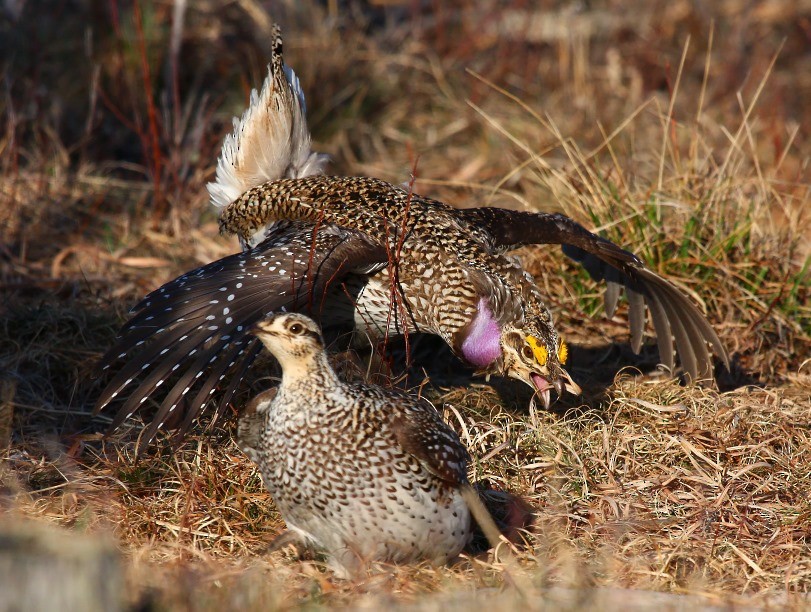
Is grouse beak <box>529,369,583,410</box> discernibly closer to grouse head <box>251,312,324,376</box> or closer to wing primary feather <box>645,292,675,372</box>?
wing primary feather <box>645,292,675,372</box>

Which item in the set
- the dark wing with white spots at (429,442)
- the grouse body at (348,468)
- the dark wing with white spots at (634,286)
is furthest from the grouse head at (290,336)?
the dark wing with white spots at (634,286)

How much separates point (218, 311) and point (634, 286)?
205 centimetres

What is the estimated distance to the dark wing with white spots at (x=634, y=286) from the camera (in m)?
4.70

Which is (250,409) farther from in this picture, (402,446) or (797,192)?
(797,192)

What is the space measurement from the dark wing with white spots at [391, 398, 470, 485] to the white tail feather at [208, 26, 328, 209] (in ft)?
7.29

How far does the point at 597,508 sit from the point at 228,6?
17.0 feet

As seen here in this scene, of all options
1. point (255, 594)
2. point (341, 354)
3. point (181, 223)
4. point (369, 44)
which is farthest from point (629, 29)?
point (255, 594)

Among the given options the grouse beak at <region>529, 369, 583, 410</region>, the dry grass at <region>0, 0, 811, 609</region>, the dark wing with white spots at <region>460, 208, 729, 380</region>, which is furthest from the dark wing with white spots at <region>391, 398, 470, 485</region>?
the dark wing with white spots at <region>460, 208, 729, 380</region>

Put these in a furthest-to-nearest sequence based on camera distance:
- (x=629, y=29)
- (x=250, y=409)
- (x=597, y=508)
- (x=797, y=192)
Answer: (x=629, y=29) < (x=797, y=192) < (x=597, y=508) < (x=250, y=409)

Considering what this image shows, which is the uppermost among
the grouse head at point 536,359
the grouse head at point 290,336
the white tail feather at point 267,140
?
the white tail feather at point 267,140

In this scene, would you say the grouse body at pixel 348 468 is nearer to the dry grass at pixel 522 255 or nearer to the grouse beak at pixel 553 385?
the dry grass at pixel 522 255

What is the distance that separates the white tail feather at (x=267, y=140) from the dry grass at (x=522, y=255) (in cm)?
67

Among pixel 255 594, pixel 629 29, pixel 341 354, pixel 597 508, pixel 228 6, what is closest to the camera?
pixel 255 594

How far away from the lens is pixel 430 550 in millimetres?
3174
